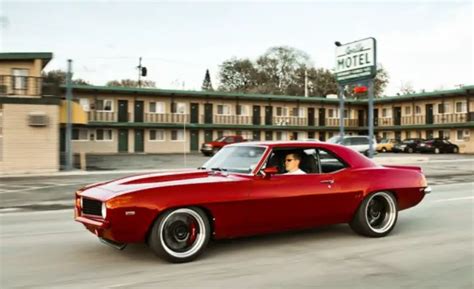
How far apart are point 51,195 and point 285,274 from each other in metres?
10.4

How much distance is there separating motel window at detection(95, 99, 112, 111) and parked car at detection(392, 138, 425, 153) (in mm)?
29557

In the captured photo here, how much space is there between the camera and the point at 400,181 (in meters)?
7.18

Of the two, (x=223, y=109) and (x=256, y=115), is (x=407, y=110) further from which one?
(x=223, y=109)

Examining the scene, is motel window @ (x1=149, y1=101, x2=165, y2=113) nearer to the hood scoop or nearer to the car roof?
the car roof

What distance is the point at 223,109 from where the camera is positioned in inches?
2050

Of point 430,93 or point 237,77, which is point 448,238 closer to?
point 430,93

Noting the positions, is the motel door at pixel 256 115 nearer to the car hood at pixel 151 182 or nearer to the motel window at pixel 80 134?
the motel window at pixel 80 134

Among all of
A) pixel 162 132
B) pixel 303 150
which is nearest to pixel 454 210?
pixel 303 150

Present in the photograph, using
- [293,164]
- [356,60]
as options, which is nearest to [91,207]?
[293,164]

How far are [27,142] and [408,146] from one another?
1533 inches

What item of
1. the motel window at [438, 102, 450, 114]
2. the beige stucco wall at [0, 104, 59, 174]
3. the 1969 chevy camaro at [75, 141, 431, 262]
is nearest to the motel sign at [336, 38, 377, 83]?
the beige stucco wall at [0, 104, 59, 174]

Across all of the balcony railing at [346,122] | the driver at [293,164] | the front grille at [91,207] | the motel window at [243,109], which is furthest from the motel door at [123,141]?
the front grille at [91,207]

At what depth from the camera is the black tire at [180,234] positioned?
17.6 feet

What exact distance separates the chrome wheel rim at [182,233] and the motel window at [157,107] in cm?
4387
